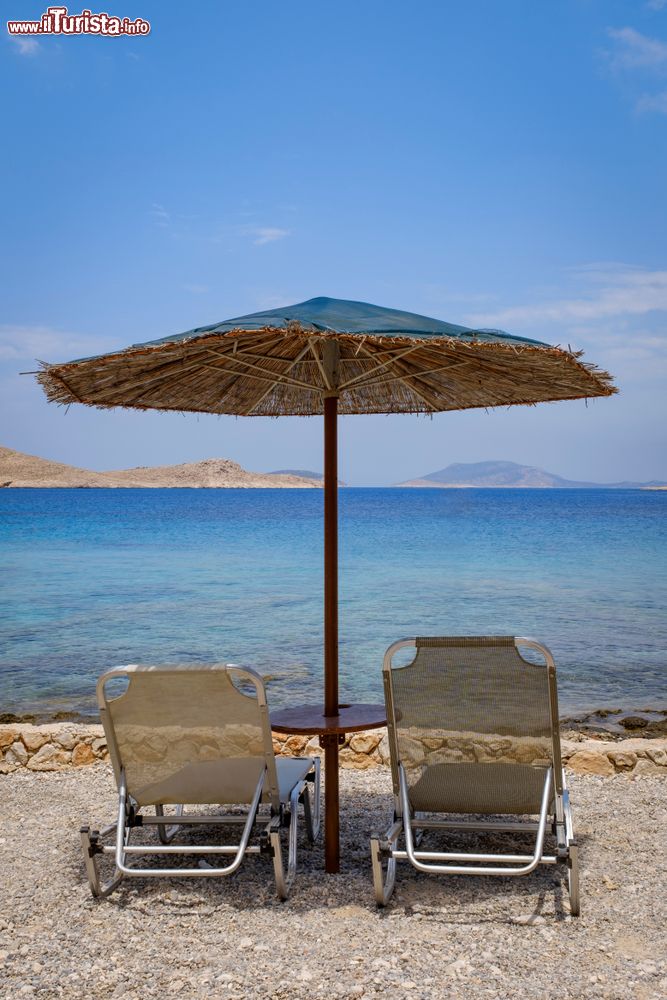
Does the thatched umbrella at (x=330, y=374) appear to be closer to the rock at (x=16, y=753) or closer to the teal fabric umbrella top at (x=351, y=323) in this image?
the teal fabric umbrella top at (x=351, y=323)

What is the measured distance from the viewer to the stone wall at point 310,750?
5.12 m

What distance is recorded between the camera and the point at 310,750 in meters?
5.52

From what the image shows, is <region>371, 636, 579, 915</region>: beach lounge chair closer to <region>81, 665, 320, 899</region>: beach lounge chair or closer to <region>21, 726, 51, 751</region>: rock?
<region>81, 665, 320, 899</region>: beach lounge chair

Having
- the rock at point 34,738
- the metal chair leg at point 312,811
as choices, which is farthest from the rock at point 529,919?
the rock at point 34,738

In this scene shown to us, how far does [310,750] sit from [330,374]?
2.59 metres

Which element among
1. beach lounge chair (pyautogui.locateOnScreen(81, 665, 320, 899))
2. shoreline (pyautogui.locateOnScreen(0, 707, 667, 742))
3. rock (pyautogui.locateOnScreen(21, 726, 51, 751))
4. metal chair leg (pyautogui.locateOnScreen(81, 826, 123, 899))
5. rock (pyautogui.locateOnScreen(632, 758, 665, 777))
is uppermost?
beach lounge chair (pyautogui.locateOnScreen(81, 665, 320, 899))

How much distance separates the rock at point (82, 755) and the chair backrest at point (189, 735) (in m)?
2.10

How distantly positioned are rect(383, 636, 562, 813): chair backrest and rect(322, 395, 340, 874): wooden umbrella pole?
32cm

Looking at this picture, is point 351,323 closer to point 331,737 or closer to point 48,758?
point 331,737

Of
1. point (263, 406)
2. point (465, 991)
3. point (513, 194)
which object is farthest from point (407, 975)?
point (513, 194)

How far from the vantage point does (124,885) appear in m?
3.56

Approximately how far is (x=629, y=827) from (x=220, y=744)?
2.07 m

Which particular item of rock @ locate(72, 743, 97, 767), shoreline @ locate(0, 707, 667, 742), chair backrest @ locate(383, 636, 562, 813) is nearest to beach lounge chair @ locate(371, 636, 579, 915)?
chair backrest @ locate(383, 636, 562, 813)

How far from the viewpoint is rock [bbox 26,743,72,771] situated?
544 cm
